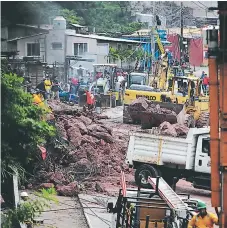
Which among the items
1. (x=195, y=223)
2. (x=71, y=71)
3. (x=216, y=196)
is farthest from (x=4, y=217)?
(x=71, y=71)

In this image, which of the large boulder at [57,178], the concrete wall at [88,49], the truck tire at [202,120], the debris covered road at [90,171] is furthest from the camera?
the concrete wall at [88,49]

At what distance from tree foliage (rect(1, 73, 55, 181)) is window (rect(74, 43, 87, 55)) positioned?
22.2m

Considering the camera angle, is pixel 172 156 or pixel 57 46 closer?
pixel 172 156

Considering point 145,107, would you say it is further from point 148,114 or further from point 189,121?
point 189,121

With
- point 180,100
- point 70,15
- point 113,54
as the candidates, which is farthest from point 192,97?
point 113,54

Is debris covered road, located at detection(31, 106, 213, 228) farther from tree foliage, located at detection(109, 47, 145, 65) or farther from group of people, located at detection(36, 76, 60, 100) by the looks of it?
tree foliage, located at detection(109, 47, 145, 65)

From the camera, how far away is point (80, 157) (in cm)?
1673

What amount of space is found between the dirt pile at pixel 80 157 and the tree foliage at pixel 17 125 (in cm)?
612

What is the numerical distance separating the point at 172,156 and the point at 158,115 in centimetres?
728

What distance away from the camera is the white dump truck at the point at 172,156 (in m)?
15.8

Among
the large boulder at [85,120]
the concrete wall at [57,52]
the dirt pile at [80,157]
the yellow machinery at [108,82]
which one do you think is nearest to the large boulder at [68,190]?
the dirt pile at [80,157]

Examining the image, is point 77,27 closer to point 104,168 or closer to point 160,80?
point 160,80

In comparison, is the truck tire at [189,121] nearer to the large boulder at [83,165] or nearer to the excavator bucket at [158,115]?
the excavator bucket at [158,115]

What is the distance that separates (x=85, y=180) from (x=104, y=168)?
0.96m
